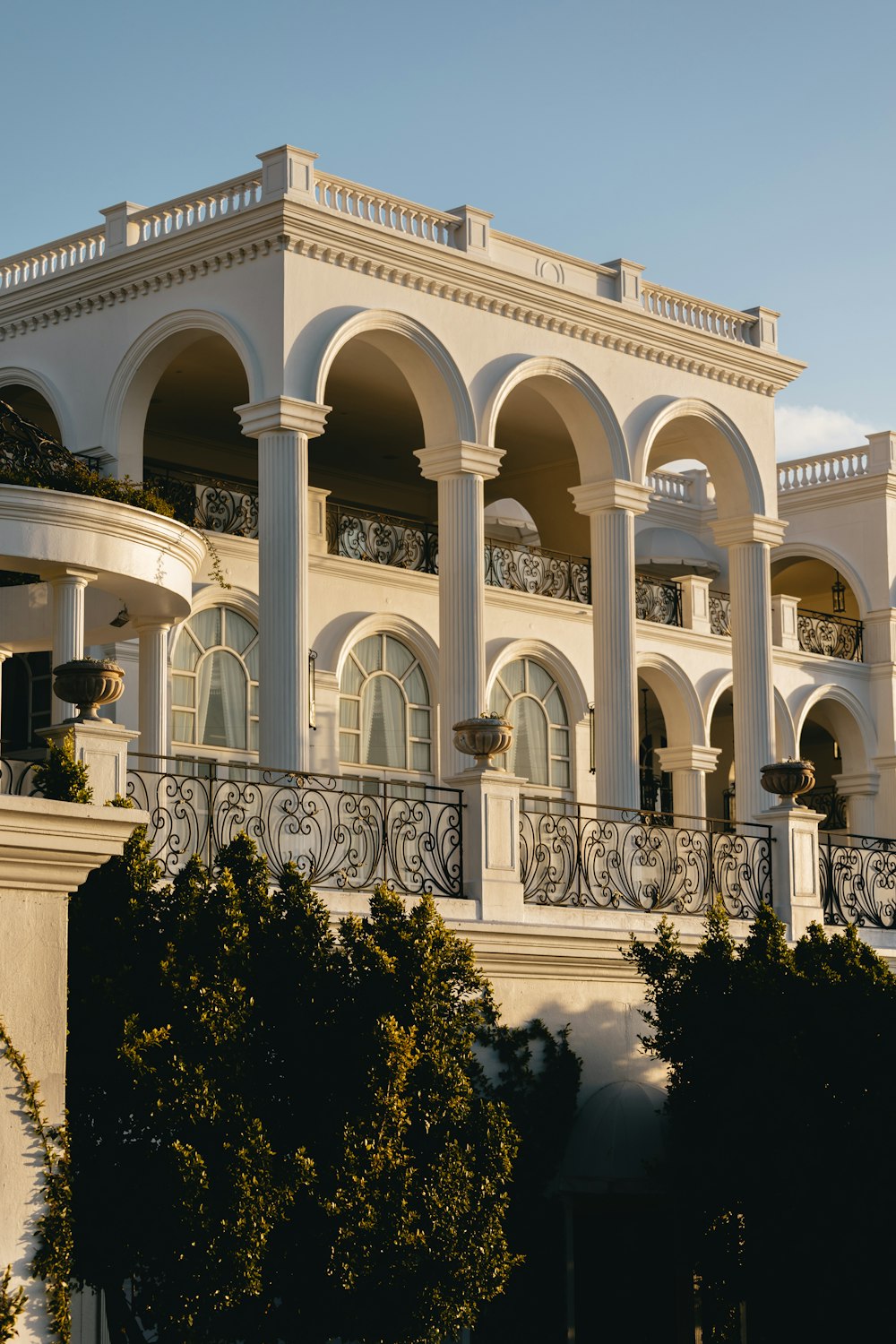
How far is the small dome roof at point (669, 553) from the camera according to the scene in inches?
1247

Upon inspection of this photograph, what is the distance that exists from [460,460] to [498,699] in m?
5.62

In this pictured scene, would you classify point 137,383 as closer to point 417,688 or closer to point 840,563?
point 417,688

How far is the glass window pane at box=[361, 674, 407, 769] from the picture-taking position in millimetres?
24578

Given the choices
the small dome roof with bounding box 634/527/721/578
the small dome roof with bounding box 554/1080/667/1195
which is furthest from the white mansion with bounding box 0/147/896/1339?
the small dome roof with bounding box 634/527/721/578

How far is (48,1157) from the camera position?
30.3ft

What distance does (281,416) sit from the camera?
19.7 metres

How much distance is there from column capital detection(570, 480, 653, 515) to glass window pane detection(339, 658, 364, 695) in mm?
3458

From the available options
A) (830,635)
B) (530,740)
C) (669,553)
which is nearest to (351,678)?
(530,740)

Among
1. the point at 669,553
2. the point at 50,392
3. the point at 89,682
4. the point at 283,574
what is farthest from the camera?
the point at 669,553

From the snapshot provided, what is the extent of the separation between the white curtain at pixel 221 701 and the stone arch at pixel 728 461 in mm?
5427

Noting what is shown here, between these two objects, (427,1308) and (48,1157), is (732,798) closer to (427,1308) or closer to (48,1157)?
(427,1308)

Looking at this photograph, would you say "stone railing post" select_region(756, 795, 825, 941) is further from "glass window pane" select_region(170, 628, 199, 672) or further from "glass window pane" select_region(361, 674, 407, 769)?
"glass window pane" select_region(170, 628, 199, 672)

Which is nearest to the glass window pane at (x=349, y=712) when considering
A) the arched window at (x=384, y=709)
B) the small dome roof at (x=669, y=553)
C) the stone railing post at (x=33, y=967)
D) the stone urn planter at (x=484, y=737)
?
the arched window at (x=384, y=709)

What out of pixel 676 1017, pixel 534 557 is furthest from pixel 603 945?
pixel 534 557
